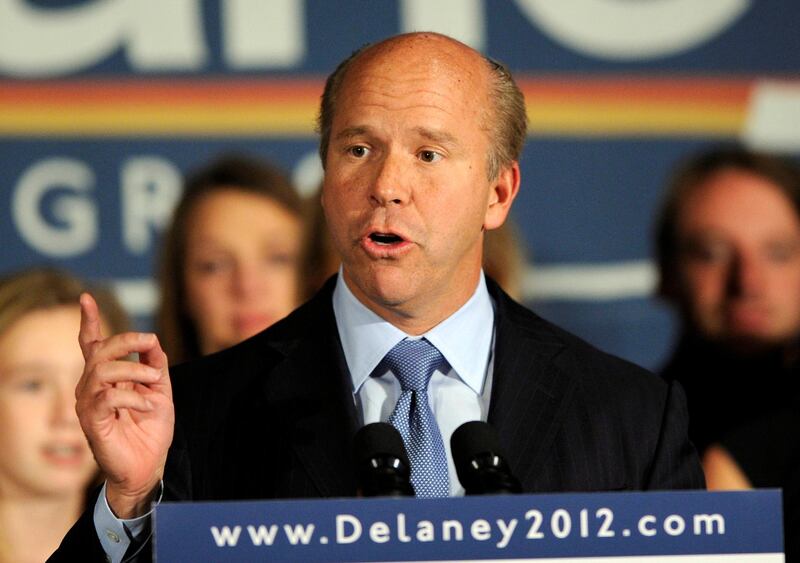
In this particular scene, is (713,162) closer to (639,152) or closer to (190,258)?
(639,152)

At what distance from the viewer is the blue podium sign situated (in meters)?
1.49

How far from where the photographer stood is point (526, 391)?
77.4 inches

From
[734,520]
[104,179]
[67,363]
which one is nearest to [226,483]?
[734,520]

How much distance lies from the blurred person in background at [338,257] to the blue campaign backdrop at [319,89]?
9cm

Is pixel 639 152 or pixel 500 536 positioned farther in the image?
pixel 639 152

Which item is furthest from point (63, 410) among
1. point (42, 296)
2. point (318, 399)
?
point (318, 399)

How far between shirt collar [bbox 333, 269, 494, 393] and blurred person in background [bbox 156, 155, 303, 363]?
1.57 m

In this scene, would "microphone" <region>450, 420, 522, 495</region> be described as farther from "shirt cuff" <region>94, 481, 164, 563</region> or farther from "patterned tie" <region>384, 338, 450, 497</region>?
"shirt cuff" <region>94, 481, 164, 563</region>

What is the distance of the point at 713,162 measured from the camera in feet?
12.4

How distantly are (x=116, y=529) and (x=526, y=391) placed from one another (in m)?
0.60

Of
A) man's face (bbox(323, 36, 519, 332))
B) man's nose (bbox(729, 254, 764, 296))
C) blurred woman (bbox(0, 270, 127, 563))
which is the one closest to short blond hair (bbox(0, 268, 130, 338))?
blurred woman (bbox(0, 270, 127, 563))

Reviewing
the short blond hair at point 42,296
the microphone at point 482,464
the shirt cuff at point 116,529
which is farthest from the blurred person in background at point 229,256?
the microphone at point 482,464

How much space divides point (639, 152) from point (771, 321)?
586 mm

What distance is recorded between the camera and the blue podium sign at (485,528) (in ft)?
4.89
